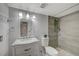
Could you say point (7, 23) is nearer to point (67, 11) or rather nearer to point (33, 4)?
point (33, 4)

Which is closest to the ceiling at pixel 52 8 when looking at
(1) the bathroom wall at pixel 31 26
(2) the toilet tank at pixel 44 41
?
(1) the bathroom wall at pixel 31 26

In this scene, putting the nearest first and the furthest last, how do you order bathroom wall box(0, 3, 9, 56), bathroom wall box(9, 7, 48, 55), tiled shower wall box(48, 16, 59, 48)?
bathroom wall box(0, 3, 9, 56) < bathroom wall box(9, 7, 48, 55) < tiled shower wall box(48, 16, 59, 48)

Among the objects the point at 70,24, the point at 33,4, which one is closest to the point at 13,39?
the point at 33,4

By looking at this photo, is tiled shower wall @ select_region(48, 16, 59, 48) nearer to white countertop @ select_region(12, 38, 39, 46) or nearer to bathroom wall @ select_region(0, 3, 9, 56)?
white countertop @ select_region(12, 38, 39, 46)

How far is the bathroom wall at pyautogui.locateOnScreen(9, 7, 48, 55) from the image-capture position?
3.93 ft

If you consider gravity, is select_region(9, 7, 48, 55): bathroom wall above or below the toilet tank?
above

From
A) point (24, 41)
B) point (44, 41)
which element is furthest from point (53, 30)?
point (24, 41)

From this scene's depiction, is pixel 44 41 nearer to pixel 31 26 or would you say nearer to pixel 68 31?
pixel 31 26

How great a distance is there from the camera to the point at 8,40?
1184 millimetres

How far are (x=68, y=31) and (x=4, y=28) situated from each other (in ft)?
4.07

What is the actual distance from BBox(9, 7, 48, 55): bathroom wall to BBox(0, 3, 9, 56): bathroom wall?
0.21ft

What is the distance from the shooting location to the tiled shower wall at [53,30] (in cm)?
138

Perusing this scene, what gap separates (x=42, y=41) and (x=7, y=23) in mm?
742

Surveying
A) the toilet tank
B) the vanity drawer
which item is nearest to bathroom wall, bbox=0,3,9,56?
the vanity drawer
